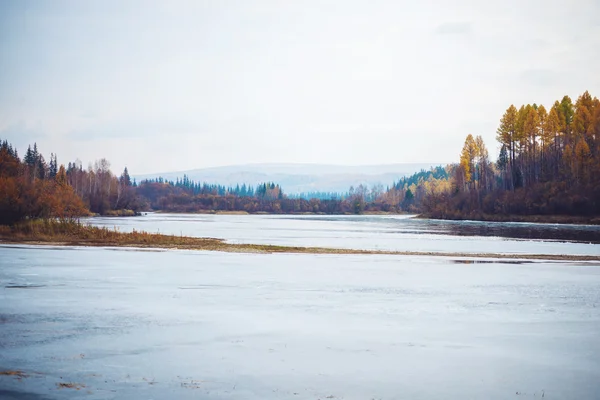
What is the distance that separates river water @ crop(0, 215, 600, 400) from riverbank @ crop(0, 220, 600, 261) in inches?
436

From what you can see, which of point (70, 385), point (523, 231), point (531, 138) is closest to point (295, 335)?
point (70, 385)

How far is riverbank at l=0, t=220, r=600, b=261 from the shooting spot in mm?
37312

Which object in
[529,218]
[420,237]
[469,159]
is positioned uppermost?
[469,159]

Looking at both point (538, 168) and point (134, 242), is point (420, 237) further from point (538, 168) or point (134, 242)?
point (538, 168)

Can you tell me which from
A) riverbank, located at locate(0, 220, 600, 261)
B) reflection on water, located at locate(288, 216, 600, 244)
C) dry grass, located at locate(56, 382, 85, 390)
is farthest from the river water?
reflection on water, located at locate(288, 216, 600, 244)

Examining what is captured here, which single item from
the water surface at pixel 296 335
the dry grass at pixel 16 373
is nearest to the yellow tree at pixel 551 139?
the water surface at pixel 296 335

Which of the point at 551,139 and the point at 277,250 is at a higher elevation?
the point at 551,139

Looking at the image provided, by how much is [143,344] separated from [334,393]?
4929 millimetres

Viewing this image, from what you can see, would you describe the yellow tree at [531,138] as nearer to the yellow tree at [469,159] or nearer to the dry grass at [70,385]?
the yellow tree at [469,159]

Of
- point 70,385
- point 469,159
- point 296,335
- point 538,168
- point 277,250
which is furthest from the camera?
point 469,159

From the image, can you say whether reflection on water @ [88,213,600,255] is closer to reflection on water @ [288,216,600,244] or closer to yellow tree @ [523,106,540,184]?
reflection on water @ [288,216,600,244]

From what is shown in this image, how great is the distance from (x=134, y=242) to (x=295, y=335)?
3229 centimetres

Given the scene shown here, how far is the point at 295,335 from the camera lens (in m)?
13.5

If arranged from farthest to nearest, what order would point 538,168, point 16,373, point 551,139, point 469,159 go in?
point 469,159 < point 538,168 < point 551,139 < point 16,373
